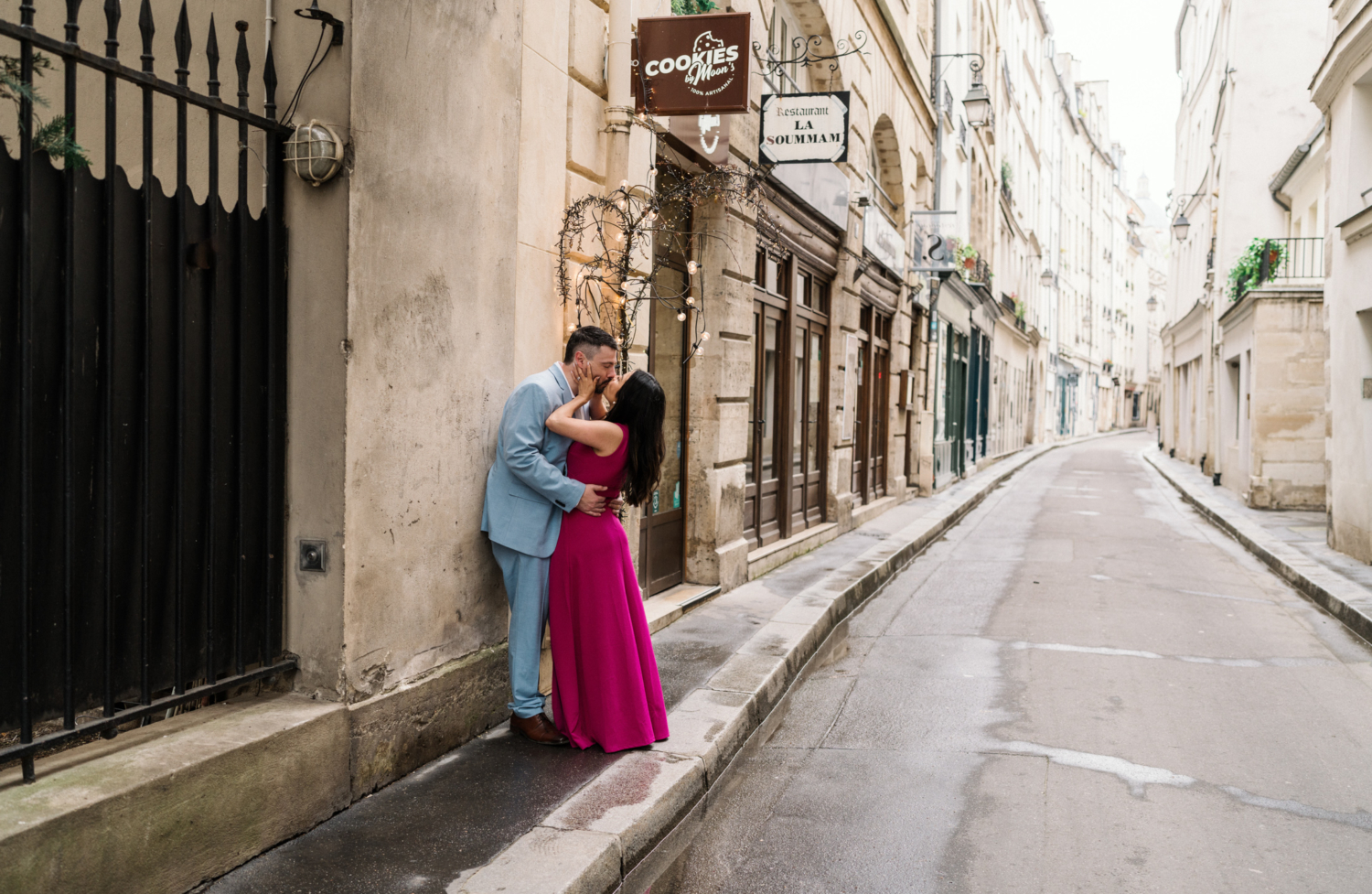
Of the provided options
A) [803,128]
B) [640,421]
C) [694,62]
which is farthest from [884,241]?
[640,421]

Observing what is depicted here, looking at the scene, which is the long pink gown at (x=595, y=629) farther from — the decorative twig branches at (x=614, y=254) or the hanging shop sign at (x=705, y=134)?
the hanging shop sign at (x=705, y=134)

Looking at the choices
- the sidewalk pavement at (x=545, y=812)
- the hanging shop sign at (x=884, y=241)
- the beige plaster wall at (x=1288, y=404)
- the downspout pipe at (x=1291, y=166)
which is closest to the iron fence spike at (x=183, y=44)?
the sidewalk pavement at (x=545, y=812)

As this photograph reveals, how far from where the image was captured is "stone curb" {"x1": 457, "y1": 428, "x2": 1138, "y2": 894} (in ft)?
10.6

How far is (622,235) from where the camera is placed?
5887mm

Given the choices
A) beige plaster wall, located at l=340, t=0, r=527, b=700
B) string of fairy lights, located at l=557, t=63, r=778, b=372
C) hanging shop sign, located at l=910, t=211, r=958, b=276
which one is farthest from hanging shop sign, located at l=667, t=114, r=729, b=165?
hanging shop sign, located at l=910, t=211, r=958, b=276

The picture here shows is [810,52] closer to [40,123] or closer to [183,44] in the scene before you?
[183,44]

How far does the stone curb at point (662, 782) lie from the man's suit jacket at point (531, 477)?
1.04 meters

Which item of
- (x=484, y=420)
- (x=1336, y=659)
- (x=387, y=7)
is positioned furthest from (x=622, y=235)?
(x=1336, y=659)

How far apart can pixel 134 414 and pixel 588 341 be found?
188 cm

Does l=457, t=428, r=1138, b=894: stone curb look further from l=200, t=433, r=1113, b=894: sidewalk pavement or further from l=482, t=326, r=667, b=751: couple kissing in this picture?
l=482, t=326, r=667, b=751: couple kissing

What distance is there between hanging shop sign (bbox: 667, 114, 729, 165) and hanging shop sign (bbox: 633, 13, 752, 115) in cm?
107

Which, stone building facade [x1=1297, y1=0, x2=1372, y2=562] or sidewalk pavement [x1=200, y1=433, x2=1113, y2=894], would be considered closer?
sidewalk pavement [x1=200, y1=433, x2=1113, y2=894]

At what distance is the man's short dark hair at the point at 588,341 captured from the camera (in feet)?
14.9

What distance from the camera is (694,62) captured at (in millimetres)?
5797
